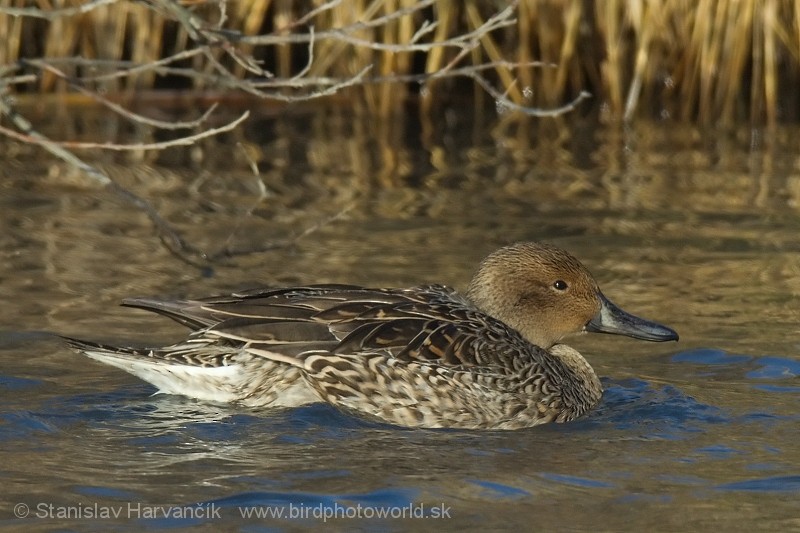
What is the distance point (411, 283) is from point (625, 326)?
151 cm

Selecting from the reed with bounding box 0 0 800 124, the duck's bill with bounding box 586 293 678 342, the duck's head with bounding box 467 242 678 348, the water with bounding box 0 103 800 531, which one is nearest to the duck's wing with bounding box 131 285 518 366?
the water with bounding box 0 103 800 531

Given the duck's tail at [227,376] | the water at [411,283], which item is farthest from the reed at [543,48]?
the duck's tail at [227,376]

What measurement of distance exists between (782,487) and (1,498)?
97.7 inches

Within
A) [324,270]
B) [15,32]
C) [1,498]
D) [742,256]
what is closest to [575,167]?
[742,256]

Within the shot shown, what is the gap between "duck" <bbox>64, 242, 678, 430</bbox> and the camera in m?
5.73

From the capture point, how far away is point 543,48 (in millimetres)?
11859

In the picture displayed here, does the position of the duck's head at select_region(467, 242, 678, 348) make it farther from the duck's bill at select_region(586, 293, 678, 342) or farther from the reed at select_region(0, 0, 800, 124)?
the reed at select_region(0, 0, 800, 124)

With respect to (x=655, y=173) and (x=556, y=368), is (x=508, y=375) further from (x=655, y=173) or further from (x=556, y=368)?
(x=655, y=173)

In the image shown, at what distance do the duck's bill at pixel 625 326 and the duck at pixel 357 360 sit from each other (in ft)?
1.47

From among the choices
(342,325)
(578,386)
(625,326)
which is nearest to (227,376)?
(342,325)

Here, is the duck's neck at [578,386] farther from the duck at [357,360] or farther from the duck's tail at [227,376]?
the duck's tail at [227,376]

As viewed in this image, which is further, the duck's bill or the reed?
the reed

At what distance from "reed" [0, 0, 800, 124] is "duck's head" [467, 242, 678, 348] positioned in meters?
4.91

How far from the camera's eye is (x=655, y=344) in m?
7.09
